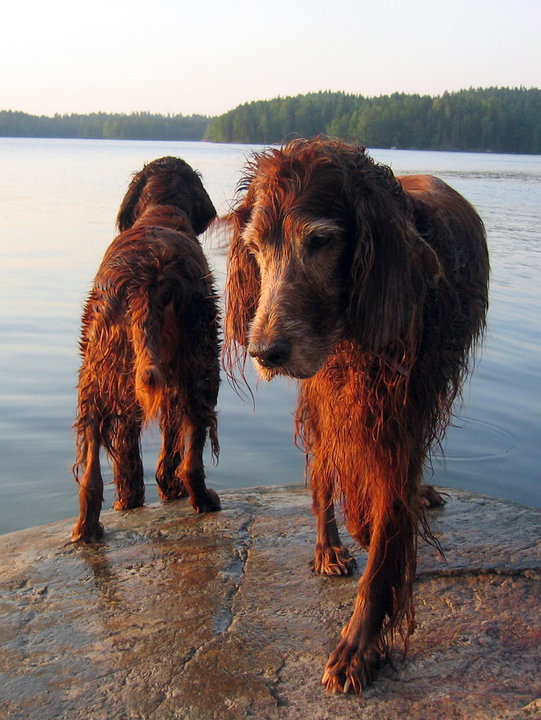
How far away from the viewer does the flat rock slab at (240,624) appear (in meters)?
2.76

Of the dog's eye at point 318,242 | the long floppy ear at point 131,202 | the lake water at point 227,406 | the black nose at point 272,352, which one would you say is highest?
the dog's eye at point 318,242

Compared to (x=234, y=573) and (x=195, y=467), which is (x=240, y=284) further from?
(x=195, y=467)

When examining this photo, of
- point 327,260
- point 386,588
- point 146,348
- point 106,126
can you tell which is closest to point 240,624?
point 386,588

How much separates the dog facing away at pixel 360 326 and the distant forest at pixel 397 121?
1955 inches

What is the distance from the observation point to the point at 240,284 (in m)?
2.95

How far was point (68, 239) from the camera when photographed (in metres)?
15.4

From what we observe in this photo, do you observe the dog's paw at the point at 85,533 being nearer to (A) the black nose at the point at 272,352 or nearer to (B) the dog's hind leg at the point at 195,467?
(B) the dog's hind leg at the point at 195,467

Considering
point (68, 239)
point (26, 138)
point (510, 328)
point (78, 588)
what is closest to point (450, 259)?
point (78, 588)

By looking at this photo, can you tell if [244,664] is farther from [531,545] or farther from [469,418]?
[469,418]

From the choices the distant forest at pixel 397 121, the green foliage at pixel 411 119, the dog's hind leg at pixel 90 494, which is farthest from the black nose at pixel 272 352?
the green foliage at pixel 411 119

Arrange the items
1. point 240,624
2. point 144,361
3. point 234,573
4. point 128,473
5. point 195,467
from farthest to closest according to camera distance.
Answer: point 128,473 → point 195,467 → point 144,361 → point 234,573 → point 240,624

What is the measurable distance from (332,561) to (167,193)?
2.99 meters

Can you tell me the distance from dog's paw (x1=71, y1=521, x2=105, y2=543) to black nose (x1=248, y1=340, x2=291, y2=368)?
2.09 meters

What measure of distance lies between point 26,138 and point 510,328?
115465 mm
